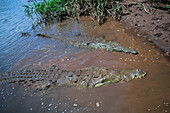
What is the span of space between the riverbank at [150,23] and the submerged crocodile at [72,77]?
1.46 meters

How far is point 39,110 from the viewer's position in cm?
241

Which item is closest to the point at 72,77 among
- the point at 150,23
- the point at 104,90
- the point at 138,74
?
the point at 104,90

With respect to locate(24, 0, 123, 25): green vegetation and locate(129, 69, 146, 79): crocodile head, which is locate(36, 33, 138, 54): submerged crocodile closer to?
locate(129, 69, 146, 79): crocodile head

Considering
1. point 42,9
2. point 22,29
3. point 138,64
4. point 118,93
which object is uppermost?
point 42,9

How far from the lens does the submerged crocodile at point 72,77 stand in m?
2.59

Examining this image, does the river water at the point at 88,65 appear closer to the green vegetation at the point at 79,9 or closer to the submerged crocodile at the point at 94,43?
the submerged crocodile at the point at 94,43

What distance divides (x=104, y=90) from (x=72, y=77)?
33.5 inches

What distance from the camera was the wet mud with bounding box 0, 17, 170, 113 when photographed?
217 cm

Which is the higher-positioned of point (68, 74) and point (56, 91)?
point (68, 74)

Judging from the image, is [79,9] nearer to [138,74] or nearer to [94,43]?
[94,43]

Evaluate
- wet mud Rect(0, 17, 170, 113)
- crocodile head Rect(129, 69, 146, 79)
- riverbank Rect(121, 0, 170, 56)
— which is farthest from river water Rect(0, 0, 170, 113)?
riverbank Rect(121, 0, 170, 56)

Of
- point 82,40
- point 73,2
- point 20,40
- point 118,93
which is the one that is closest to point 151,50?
point 118,93

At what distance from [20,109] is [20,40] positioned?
3.82 metres

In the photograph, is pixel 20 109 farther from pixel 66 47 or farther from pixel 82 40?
pixel 82 40
